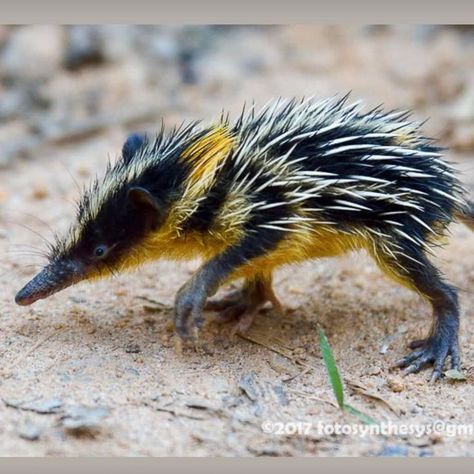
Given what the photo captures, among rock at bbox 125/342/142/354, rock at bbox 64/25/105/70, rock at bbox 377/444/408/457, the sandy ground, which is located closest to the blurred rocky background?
rock at bbox 64/25/105/70

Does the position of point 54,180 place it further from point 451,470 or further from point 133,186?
point 451,470

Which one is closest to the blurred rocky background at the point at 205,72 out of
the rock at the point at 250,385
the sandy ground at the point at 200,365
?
the sandy ground at the point at 200,365

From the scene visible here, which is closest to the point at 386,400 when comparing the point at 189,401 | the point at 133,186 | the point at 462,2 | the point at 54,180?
the point at 189,401

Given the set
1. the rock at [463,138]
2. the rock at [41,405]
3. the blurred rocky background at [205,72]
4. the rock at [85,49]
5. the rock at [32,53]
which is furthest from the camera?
the rock at [85,49]

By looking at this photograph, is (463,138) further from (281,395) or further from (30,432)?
(30,432)

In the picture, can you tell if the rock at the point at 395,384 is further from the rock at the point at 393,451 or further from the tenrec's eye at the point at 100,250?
the tenrec's eye at the point at 100,250

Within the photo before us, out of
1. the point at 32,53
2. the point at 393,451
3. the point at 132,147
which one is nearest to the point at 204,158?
the point at 132,147
